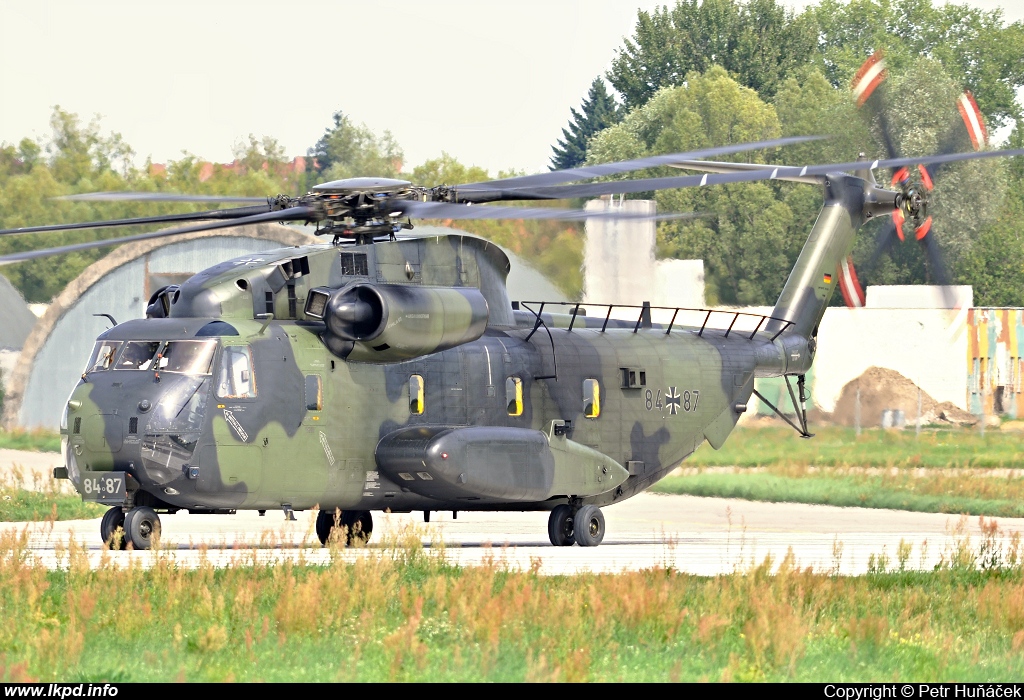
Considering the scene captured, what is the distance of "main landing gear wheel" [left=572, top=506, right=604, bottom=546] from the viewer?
22.6 m

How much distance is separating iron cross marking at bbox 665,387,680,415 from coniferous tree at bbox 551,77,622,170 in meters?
89.5

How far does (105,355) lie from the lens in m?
19.7

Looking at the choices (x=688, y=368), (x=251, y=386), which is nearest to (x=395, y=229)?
(x=251, y=386)

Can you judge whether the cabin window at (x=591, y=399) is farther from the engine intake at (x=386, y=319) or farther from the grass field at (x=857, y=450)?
the grass field at (x=857, y=450)

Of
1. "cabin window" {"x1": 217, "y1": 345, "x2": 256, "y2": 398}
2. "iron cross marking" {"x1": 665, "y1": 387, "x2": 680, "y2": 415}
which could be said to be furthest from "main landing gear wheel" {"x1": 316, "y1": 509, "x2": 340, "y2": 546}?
"iron cross marking" {"x1": 665, "y1": 387, "x2": 680, "y2": 415}

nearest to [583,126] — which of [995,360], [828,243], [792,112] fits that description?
[792,112]

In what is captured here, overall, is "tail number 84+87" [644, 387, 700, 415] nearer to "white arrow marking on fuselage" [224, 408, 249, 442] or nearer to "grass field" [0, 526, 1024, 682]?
"white arrow marking on fuselage" [224, 408, 249, 442]

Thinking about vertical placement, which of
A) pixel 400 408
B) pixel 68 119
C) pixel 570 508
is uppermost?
pixel 68 119

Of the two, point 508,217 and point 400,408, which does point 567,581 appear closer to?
point 508,217

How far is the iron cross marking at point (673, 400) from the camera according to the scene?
2466cm

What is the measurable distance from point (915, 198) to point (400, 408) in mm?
10425

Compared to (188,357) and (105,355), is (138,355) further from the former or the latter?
(188,357)

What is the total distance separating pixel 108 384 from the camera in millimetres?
19297

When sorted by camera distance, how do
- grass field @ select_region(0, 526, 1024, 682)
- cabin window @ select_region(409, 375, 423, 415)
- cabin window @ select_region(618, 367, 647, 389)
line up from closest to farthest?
grass field @ select_region(0, 526, 1024, 682), cabin window @ select_region(409, 375, 423, 415), cabin window @ select_region(618, 367, 647, 389)
